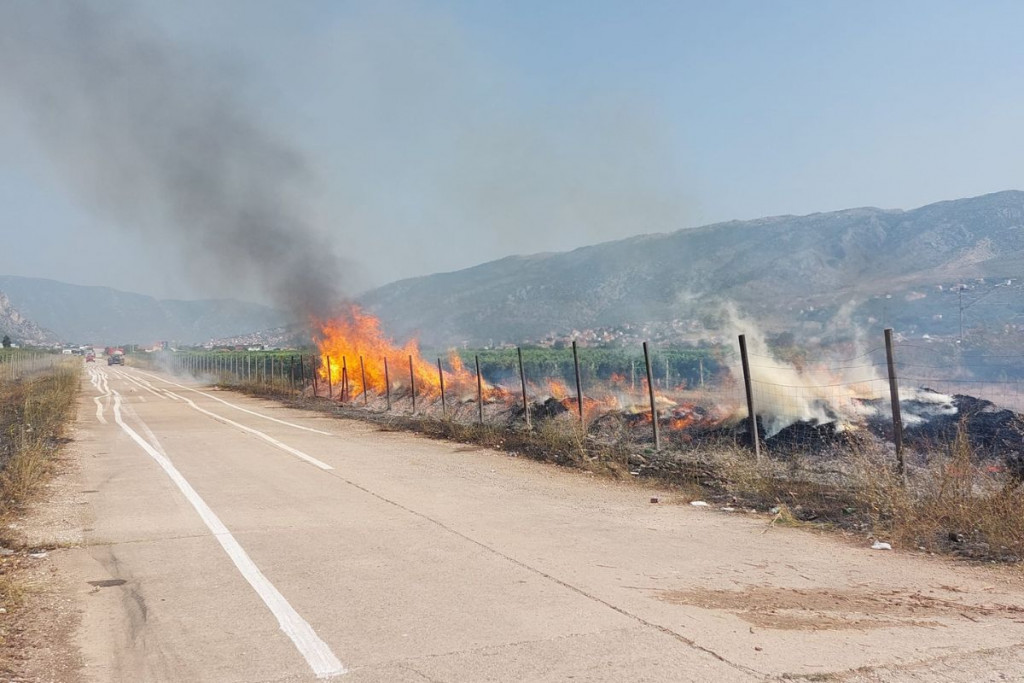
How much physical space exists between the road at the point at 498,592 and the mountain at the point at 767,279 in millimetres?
58436

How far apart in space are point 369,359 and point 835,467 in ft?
80.2

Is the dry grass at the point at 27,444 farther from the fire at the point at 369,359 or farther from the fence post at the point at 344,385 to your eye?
the fire at the point at 369,359

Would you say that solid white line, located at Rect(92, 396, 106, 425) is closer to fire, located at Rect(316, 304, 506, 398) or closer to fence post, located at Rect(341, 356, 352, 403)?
fence post, located at Rect(341, 356, 352, 403)

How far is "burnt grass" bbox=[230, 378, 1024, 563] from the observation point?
750cm

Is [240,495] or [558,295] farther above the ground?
[558,295]

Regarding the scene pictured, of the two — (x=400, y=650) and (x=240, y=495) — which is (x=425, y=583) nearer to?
(x=400, y=650)

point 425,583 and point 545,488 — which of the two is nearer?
point 425,583

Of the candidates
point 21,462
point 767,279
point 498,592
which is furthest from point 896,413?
point 767,279

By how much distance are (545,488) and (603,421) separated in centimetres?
A: 619

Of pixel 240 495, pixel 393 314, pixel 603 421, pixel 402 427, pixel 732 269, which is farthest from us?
pixel 393 314

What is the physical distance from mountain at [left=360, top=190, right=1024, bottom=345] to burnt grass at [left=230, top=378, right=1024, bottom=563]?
51.6 metres

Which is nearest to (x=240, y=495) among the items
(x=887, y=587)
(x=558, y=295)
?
(x=887, y=587)

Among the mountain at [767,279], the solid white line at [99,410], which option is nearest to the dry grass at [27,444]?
the solid white line at [99,410]

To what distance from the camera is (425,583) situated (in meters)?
6.02
